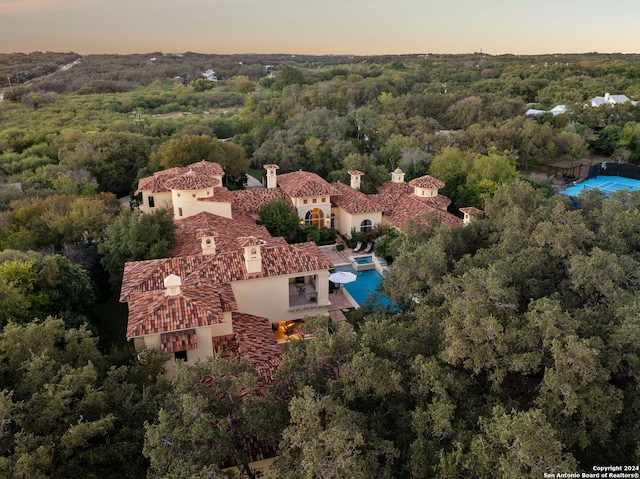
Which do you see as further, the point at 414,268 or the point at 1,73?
the point at 1,73

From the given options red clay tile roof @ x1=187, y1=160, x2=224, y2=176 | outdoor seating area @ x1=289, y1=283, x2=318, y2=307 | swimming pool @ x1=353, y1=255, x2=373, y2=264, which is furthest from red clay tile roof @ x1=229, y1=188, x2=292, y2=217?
outdoor seating area @ x1=289, y1=283, x2=318, y2=307

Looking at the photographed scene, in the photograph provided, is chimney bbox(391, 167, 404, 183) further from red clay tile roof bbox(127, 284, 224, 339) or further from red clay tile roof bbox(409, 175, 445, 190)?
red clay tile roof bbox(127, 284, 224, 339)

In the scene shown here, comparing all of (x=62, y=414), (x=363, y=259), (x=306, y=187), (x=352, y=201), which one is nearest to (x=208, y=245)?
(x=62, y=414)

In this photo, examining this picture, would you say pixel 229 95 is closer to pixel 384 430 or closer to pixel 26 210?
pixel 26 210

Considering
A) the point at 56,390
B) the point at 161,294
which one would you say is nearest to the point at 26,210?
the point at 161,294

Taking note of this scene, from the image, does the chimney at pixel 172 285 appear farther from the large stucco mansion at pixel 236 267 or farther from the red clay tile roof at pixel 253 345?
the red clay tile roof at pixel 253 345

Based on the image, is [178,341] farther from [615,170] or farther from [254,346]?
[615,170]
